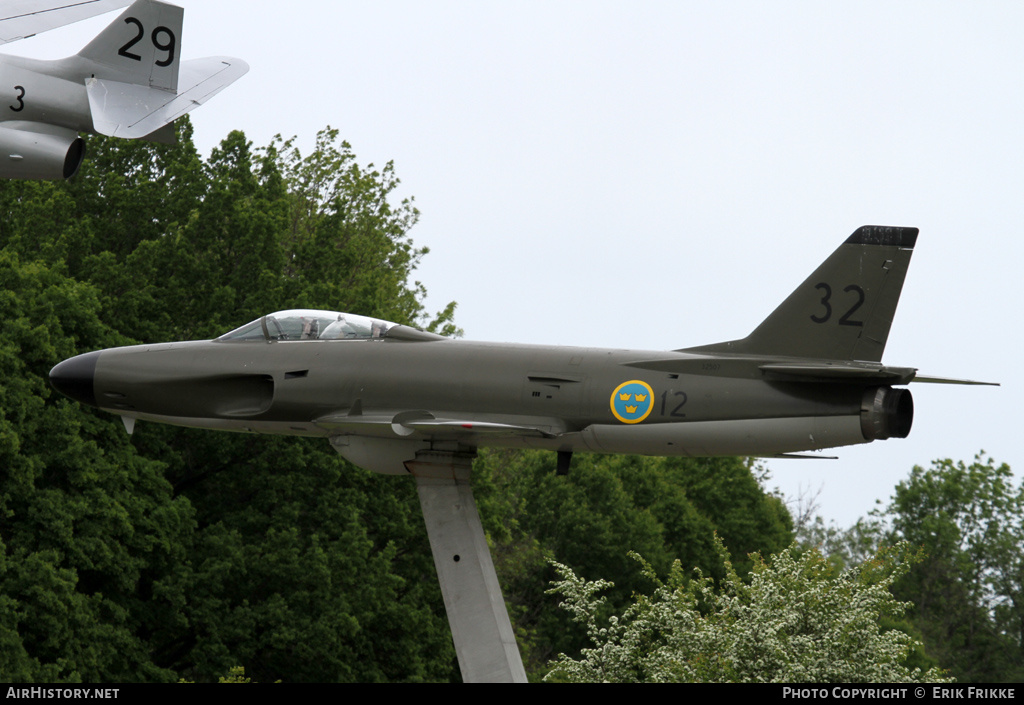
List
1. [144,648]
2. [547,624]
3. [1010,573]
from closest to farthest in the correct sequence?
1. [144,648]
2. [547,624]
3. [1010,573]

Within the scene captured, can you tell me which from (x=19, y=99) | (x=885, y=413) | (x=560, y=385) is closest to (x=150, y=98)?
(x=19, y=99)

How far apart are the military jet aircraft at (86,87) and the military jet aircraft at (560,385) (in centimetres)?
642

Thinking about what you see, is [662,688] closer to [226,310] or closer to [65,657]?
[65,657]

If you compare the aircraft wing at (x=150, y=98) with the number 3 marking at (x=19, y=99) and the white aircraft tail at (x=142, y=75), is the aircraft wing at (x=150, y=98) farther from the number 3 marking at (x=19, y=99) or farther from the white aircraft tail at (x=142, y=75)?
the number 3 marking at (x=19, y=99)

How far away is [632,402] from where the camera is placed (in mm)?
14336

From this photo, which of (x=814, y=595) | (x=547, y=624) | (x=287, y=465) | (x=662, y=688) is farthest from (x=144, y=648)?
(x=547, y=624)

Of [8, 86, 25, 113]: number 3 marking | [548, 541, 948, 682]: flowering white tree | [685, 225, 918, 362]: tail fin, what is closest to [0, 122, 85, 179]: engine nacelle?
[8, 86, 25, 113]: number 3 marking

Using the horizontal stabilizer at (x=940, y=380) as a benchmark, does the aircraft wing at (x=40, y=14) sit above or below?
above

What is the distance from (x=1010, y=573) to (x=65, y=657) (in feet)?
181

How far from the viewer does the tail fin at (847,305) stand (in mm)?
13992

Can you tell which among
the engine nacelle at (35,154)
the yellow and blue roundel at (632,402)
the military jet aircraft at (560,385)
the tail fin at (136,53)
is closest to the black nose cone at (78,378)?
the military jet aircraft at (560,385)

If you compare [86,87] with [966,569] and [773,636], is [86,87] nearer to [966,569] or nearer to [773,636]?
[773,636]

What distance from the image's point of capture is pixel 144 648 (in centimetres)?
2758

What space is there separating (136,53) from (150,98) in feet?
3.66
